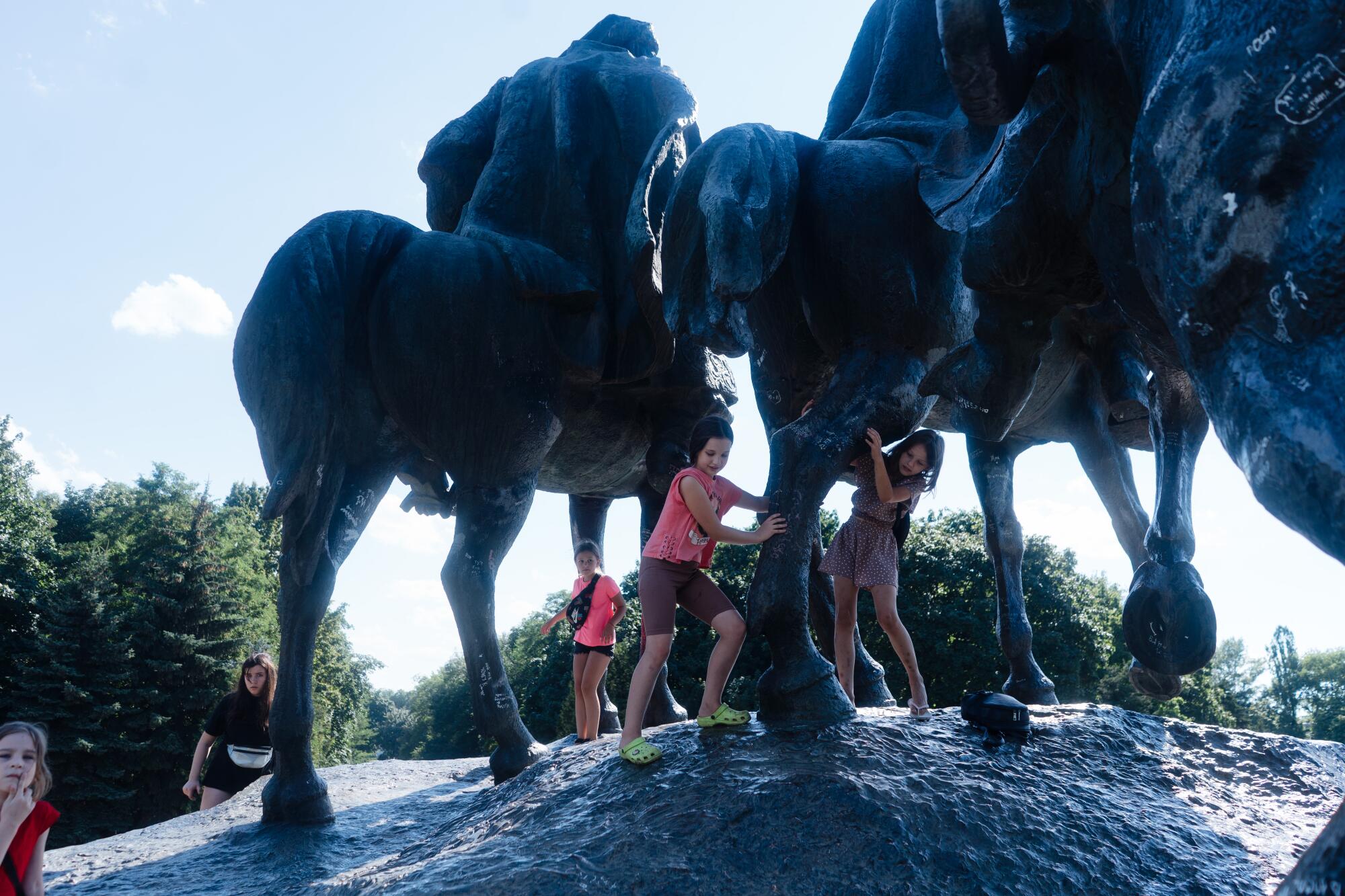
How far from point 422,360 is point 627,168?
6.13 ft

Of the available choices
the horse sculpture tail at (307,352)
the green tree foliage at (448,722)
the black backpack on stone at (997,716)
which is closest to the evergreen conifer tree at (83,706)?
the green tree foliage at (448,722)

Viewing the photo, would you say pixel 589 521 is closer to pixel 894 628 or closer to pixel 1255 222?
pixel 894 628

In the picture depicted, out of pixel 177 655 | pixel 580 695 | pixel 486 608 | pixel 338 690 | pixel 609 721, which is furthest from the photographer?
pixel 338 690

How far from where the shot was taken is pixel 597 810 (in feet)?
9.93

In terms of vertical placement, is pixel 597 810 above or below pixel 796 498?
below

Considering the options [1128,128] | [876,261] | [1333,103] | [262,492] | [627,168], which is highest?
[262,492]

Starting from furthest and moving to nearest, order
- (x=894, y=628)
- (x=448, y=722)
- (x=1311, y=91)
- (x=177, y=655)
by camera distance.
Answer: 1. (x=448, y=722)
2. (x=177, y=655)
3. (x=894, y=628)
4. (x=1311, y=91)

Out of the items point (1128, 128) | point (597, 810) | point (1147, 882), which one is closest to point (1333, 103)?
point (1128, 128)

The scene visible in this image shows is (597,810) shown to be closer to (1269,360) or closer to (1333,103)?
(1269,360)

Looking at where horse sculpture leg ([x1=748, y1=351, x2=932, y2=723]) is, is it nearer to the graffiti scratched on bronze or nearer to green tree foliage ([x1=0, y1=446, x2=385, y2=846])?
the graffiti scratched on bronze

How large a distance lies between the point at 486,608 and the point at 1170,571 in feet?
10.9

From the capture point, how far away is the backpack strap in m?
3.05

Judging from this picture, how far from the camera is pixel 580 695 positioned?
5836mm

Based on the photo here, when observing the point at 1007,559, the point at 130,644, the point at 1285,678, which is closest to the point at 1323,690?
the point at 1285,678
